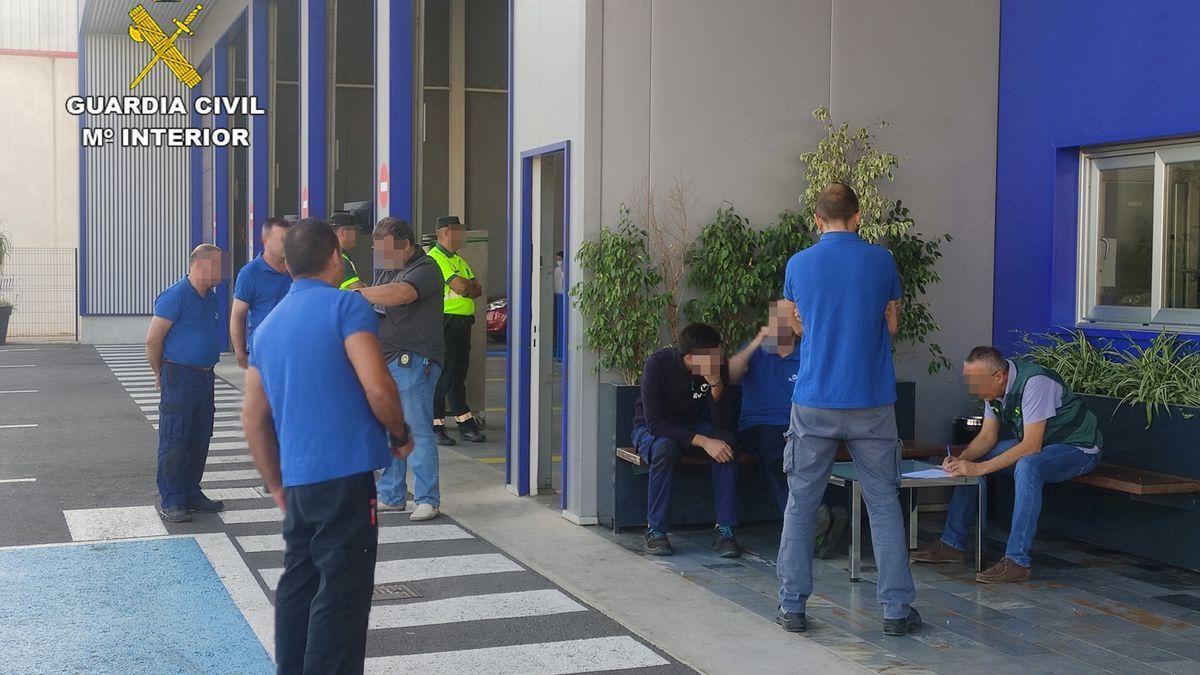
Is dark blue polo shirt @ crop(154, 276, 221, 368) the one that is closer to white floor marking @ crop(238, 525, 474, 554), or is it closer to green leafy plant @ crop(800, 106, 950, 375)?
white floor marking @ crop(238, 525, 474, 554)

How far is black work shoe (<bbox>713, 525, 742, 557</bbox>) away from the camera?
23.4ft

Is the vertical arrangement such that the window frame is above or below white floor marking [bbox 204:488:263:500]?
above

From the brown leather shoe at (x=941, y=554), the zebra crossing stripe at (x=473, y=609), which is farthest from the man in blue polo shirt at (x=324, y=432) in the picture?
the brown leather shoe at (x=941, y=554)

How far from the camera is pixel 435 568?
22.4 feet

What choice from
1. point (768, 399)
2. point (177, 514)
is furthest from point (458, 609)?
point (177, 514)

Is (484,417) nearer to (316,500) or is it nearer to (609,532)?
(609,532)

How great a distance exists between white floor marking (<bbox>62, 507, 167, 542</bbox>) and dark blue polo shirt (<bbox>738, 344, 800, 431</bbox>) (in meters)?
3.56

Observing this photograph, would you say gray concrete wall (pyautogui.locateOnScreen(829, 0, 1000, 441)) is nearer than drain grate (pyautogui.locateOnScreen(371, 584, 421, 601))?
No

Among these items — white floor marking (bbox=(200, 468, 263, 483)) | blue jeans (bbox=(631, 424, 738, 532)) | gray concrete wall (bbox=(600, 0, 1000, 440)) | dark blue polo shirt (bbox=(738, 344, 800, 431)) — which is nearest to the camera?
blue jeans (bbox=(631, 424, 738, 532))

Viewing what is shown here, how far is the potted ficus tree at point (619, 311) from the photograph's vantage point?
751 centimetres

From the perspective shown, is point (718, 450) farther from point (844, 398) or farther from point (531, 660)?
point (531, 660)

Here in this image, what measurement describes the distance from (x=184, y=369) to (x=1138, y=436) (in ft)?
18.7

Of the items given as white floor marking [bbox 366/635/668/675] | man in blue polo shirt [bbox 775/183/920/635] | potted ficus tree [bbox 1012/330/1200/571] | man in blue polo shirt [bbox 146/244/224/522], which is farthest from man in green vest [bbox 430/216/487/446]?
white floor marking [bbox 366/635/668/675]

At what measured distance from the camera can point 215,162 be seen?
24156mm
